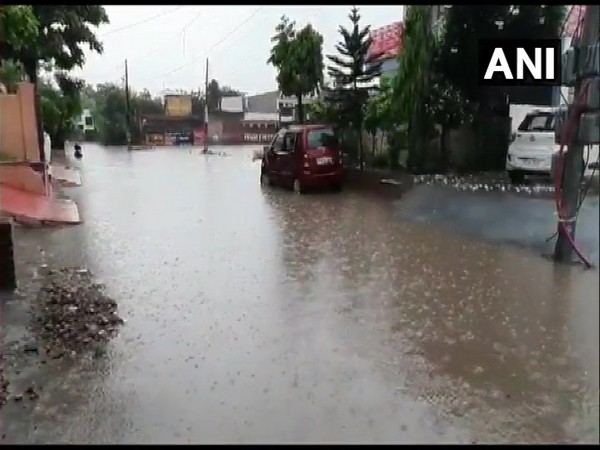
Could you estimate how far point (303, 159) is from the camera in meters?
1.49

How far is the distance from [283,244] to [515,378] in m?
0.66

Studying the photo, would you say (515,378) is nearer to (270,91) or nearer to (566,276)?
(566,276)

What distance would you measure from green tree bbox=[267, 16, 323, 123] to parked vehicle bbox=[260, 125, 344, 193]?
0.31 feet

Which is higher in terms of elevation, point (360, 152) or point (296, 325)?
point (360, 152)

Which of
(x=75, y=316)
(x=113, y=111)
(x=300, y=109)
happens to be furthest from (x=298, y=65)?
(x=75, y=316)

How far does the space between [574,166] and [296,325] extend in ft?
2.45

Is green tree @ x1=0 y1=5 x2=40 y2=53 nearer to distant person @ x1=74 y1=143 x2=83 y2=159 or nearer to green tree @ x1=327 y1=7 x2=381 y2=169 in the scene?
distant person @ x1=74 y1=143 x2=83 y2=159

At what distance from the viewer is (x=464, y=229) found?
1392 millimetres

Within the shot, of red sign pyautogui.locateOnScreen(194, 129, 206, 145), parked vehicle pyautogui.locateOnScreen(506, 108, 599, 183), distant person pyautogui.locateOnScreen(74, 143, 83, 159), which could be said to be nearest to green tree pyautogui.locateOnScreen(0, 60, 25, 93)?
distant person pyautogui.locateOnScreen(74, 143, 83, 159)

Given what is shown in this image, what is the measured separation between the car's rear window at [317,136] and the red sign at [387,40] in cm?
20

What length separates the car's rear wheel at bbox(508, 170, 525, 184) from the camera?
4.05 ft

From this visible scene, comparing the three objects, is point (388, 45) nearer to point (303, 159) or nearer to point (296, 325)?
point (303, 159)

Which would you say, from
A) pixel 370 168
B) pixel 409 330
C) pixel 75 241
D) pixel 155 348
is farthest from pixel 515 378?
pixel 75 241

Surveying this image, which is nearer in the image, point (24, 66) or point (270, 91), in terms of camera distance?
point (270, 91)
